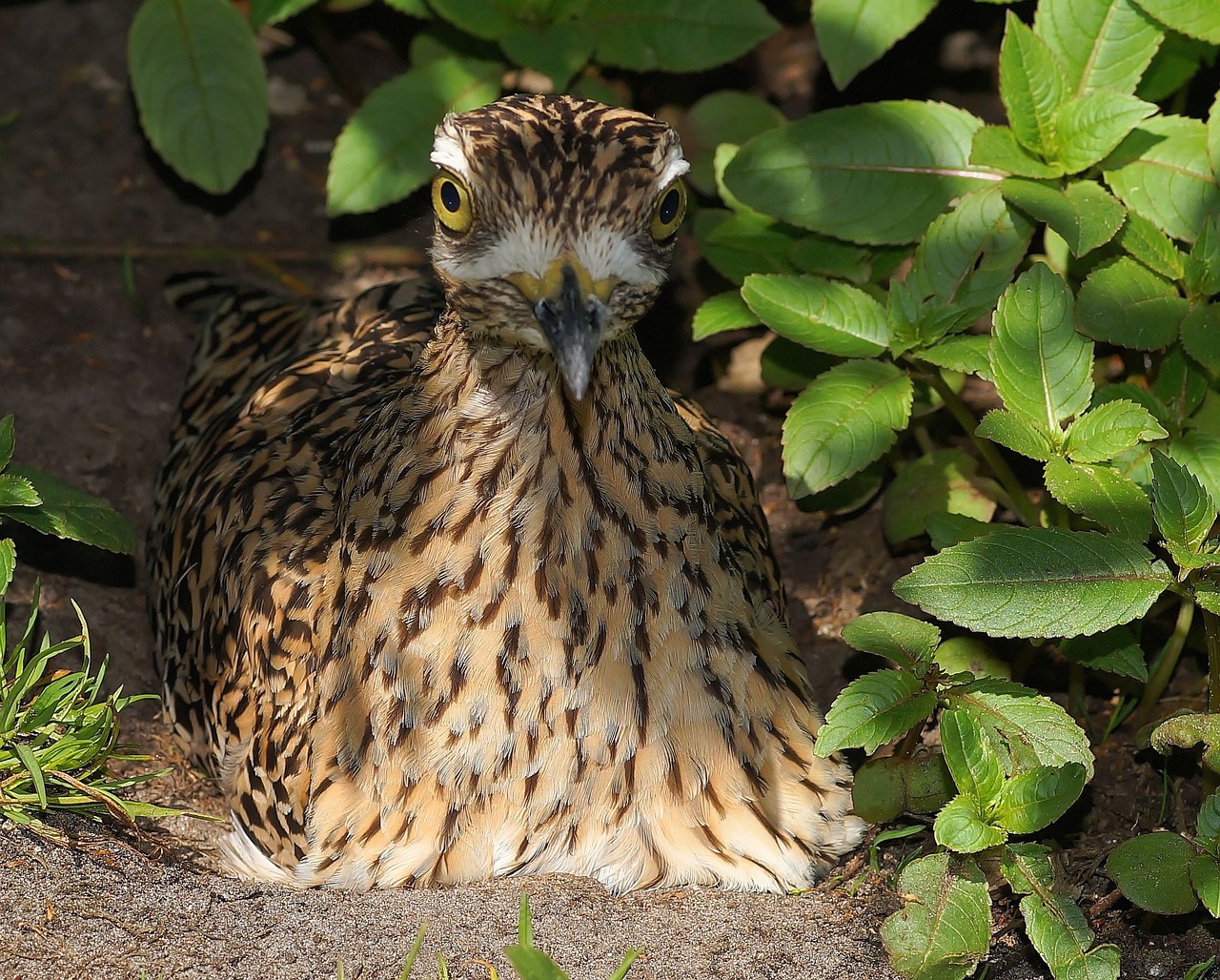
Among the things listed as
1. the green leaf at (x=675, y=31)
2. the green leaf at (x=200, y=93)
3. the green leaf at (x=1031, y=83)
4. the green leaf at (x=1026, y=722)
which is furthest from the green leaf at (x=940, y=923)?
the green leaf at (x=200, y=93)

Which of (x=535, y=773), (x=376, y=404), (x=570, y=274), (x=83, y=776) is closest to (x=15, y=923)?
(x=83, y=776)

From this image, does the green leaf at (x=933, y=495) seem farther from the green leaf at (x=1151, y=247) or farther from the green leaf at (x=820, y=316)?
the green leaf at (x=1151, y=247)

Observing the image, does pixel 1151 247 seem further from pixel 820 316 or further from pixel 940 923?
pixel 940 923

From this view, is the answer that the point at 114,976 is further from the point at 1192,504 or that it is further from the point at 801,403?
the point at 1192,504

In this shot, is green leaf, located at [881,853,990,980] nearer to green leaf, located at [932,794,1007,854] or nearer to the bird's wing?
green leaf, located at [932,794,1007,854]

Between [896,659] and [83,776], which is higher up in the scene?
[896,659]

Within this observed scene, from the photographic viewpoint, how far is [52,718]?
3699 millimetres

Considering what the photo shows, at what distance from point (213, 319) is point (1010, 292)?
10.0ft

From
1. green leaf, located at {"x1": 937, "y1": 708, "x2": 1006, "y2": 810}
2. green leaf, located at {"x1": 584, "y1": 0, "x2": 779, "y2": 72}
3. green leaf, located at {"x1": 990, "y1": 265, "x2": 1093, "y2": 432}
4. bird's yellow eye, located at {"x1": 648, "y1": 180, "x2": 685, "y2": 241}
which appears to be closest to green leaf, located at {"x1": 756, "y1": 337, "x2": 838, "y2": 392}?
green leaf, located at {"x1": 584, "y1": 0, "x2": 779, "y2": 72}

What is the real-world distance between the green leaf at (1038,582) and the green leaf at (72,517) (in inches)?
→ 79.3

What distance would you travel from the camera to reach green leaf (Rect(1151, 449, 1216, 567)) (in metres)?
3.24

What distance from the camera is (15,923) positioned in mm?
3137

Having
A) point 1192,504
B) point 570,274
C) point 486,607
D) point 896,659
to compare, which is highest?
point 570,274

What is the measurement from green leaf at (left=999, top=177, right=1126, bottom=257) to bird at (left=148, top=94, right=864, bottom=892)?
1142 millimetres
